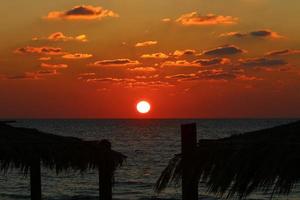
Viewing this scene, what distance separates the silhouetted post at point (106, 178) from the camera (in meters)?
9.86

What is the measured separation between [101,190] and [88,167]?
3.53 feet

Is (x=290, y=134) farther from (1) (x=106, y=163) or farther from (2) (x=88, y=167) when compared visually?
(2) (x=88, y=167)

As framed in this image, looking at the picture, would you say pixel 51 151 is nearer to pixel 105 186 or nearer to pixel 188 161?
pixel 105 186

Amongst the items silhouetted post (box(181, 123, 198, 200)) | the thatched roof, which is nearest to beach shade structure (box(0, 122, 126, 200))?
the thatched roof

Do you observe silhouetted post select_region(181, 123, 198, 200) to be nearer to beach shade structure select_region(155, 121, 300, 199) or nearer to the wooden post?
beach shade structure select_region(155, 121, 300, 199)

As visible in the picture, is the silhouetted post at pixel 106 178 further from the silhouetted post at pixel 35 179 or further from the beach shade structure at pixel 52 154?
the silhouetted post at pixel 35 179

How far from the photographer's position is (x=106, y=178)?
9930 mm

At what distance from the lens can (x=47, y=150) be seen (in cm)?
988

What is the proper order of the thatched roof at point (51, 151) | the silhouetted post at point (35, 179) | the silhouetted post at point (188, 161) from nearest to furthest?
the silhouetted post at point (188, 161) < the thatched roof at point (51, 151) < the silhouetted post at point (35, 179)

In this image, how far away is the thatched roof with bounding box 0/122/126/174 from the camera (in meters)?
9.54

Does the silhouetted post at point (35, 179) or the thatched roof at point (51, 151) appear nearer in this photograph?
the thatched roof at point (51, 151)

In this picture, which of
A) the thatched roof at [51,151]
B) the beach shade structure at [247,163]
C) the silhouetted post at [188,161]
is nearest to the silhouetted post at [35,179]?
the thatched roof at [51,151]

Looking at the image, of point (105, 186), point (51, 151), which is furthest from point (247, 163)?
point (51, 151)

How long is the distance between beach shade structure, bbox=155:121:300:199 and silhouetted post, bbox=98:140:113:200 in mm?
2645
